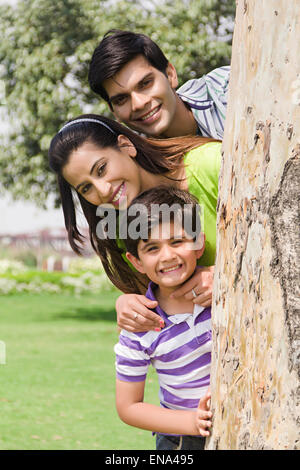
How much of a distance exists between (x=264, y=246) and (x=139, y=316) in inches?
24.2

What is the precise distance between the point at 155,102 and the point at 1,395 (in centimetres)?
561

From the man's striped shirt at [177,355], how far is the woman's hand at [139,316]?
0.11ft

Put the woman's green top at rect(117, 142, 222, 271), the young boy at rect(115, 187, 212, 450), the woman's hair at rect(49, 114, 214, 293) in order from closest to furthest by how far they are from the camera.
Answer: the young boy at rect(115, 187, 212, 450) < the woman's green top at rect(117, 142, 222, 271) < the woman's hair at rect(49, 114, 214, 293)

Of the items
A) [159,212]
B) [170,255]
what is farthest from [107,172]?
[170,255]

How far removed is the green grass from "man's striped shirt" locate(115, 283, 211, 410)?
3.65m

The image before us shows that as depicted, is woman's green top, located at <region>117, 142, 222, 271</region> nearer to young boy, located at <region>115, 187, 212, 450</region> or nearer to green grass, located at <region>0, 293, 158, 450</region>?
young boy, located at <region>115, 187, 212, 450</region>

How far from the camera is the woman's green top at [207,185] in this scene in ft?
9.09

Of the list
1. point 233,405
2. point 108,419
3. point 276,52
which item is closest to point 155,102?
point 276,52

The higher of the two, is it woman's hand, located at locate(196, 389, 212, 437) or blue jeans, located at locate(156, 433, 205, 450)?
woman's hand, located at locate(196, 389, 212, 437)

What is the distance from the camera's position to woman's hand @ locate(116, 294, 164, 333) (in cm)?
251

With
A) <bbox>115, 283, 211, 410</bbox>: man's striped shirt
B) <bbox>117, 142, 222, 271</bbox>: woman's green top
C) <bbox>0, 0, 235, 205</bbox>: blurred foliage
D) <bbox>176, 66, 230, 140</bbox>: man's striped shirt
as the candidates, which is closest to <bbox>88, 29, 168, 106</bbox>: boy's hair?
<bbox>176, 66, 230, 140</bbox>: man's striped shirt

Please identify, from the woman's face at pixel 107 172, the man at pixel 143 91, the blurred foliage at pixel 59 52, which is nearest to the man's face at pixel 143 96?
the man at pixel 143 91

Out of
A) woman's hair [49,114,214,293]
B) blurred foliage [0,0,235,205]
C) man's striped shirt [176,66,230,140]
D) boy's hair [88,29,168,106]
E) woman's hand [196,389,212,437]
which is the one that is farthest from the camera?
blurred foliage [0,0,235,205]
